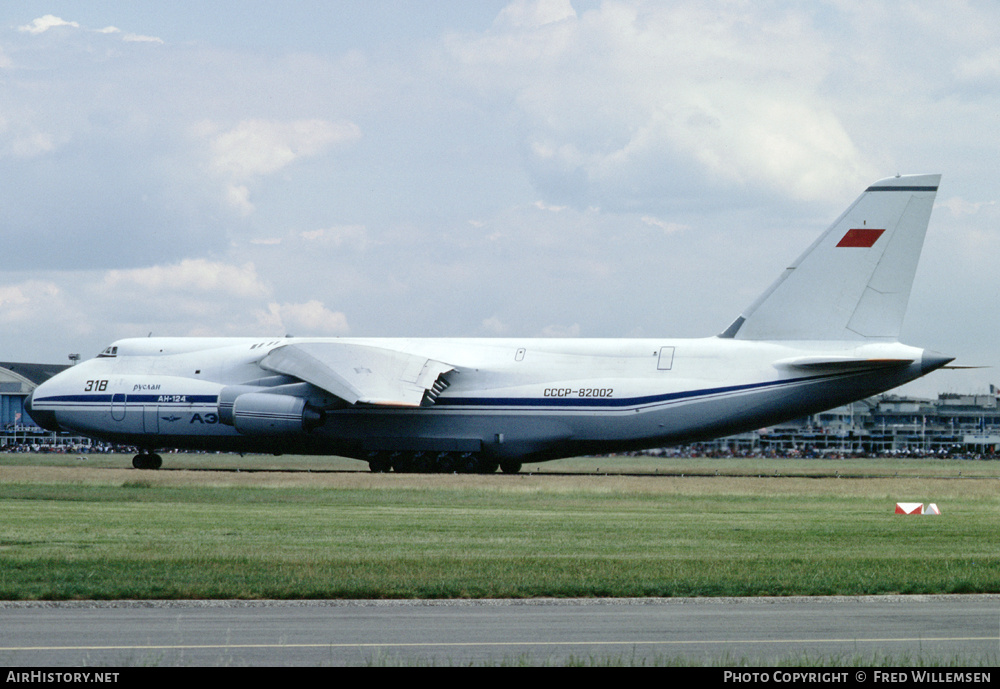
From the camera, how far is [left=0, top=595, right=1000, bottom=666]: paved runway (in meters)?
11.2

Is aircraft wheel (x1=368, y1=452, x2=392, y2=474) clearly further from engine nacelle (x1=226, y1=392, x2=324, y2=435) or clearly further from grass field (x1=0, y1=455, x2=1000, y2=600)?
grass field (x1=0, y1=455, x2=1000, y2=600)

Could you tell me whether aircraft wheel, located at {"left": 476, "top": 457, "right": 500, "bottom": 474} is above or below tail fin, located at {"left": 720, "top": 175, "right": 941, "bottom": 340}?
below

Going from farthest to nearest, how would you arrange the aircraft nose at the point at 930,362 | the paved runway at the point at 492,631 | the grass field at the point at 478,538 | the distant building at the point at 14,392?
the distant building at the point at 14,392 < the aircraft nose at the point at 930,362 < the grass field at the point at 478,538 < the paved runway at the point at 492,631

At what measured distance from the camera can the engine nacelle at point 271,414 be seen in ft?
154

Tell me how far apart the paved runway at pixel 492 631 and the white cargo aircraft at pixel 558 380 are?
95.5ft

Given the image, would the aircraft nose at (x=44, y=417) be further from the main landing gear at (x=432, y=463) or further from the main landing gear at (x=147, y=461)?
the main landing gear at (x=432, y=463)

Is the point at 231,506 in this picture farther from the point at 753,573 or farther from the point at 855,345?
the point at 855,345

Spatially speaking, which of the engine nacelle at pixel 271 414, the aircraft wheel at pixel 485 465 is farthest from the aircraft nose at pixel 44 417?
the aircraft wheel at pixel 485 465

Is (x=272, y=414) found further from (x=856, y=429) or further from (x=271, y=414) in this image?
(x=856, y=429)

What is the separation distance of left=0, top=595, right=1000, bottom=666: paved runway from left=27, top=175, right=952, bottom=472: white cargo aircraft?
29105 millimetres

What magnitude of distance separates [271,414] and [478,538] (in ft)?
83.2

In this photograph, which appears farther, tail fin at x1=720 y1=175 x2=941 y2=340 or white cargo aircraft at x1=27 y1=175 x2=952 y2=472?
white cargo aircraft at x1=27 y1=175 x2=952 y2=472

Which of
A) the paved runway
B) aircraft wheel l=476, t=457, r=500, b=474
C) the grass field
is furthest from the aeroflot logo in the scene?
the paved runway

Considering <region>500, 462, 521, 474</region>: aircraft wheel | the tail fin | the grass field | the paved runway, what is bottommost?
the paved runway
